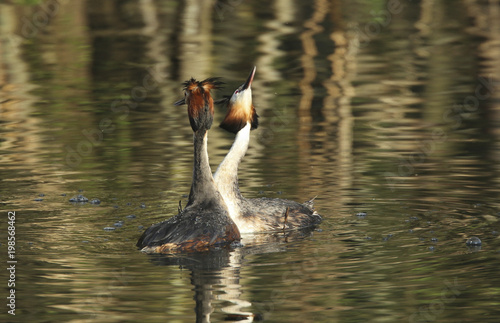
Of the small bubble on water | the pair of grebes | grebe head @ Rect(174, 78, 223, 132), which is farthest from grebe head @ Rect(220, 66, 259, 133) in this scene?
the small bubble on water

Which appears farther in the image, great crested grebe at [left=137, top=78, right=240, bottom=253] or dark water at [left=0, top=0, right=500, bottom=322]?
great crested grebe at [left=137, top=78, right=240, bottom=253]

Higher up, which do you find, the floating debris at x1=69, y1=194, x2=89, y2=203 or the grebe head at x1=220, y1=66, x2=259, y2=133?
the grebe head at x1=220, y1=66, x2=259, y2=133

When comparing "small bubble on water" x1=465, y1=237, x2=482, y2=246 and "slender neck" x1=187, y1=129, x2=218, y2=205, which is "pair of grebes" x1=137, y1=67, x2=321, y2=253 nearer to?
"slender neck" x1=187, y1=129, x2=218, y2=205

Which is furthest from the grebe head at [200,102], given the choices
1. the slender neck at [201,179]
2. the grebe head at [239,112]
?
the grebe head at [239,112]

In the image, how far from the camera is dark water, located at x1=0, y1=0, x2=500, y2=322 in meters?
8.97

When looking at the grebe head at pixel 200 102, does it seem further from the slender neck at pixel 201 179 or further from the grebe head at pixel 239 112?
the grebe head at pixel 239 112

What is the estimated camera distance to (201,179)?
1084 cm

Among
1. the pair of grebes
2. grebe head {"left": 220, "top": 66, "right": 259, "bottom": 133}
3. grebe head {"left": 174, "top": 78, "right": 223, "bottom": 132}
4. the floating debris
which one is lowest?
the floating debris

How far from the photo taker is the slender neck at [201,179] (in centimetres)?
1084

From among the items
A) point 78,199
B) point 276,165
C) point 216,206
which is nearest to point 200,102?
point 216,206

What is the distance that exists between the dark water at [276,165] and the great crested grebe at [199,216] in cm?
23

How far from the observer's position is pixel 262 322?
823cm

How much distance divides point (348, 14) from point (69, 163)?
17.8 metres

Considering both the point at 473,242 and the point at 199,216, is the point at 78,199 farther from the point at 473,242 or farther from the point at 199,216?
the point at 473,242
